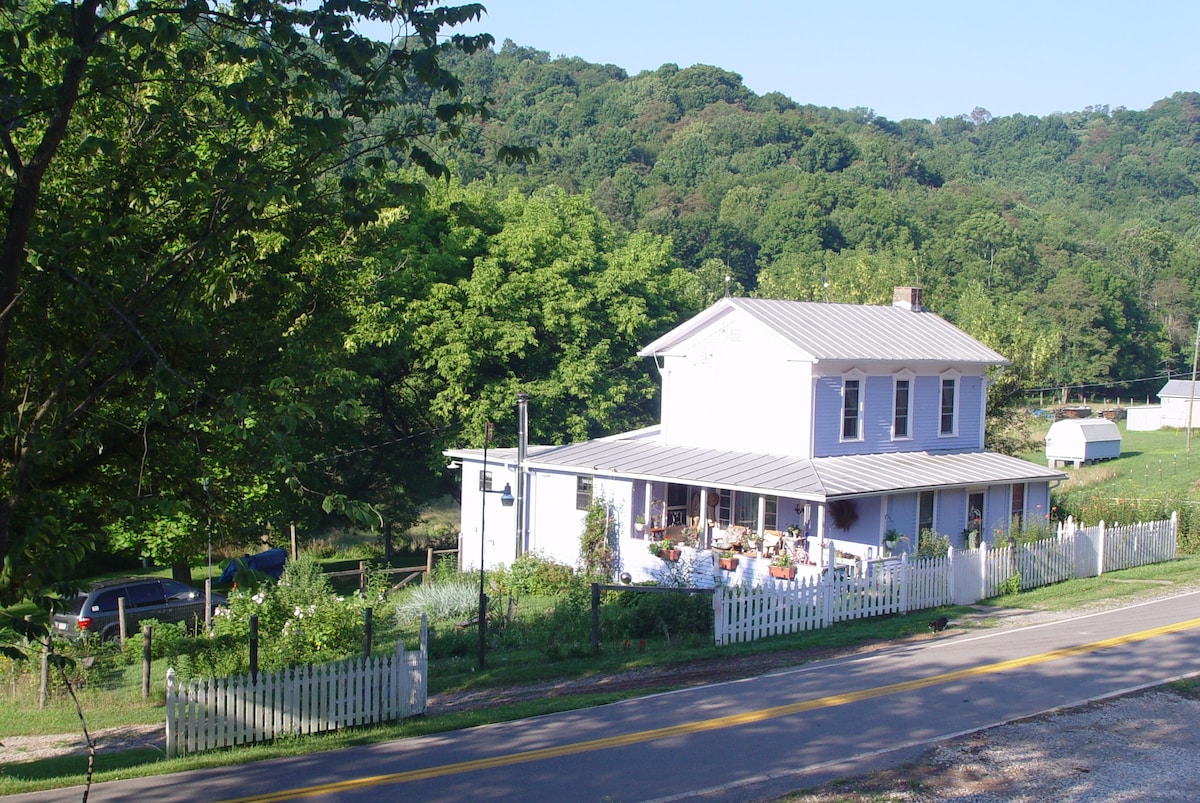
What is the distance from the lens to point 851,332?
3095 centimetres

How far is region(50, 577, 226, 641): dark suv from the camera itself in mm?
24109

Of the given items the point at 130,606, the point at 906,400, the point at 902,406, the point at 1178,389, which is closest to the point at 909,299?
the point at 906,400

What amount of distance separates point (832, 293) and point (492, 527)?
32.6 metres

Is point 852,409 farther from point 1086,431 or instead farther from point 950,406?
point 1086,431

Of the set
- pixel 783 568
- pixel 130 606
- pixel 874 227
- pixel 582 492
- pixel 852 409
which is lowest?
pixel 130 606

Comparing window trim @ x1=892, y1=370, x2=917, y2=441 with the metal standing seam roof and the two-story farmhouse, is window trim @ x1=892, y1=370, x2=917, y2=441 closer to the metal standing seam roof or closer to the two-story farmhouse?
the two-story farmhouse

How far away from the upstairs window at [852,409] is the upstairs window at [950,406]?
3.73 metres

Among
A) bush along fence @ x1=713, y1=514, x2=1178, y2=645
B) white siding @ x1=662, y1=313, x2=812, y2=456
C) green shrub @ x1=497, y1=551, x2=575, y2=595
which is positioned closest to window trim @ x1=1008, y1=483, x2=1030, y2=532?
bush along fence @ x1=713, y1=514, x2=1178, y2=645

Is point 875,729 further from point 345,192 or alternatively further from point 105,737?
point 105,737

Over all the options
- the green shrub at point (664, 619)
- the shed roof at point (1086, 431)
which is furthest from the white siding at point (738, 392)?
the shed roof at point (1086, 431)

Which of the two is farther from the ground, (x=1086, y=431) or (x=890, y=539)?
(x=1086, y=431)

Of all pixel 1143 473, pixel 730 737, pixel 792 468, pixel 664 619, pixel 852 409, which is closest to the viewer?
pixel 730 737

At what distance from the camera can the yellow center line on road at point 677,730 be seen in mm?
11820

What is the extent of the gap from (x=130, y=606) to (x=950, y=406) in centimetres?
2188
